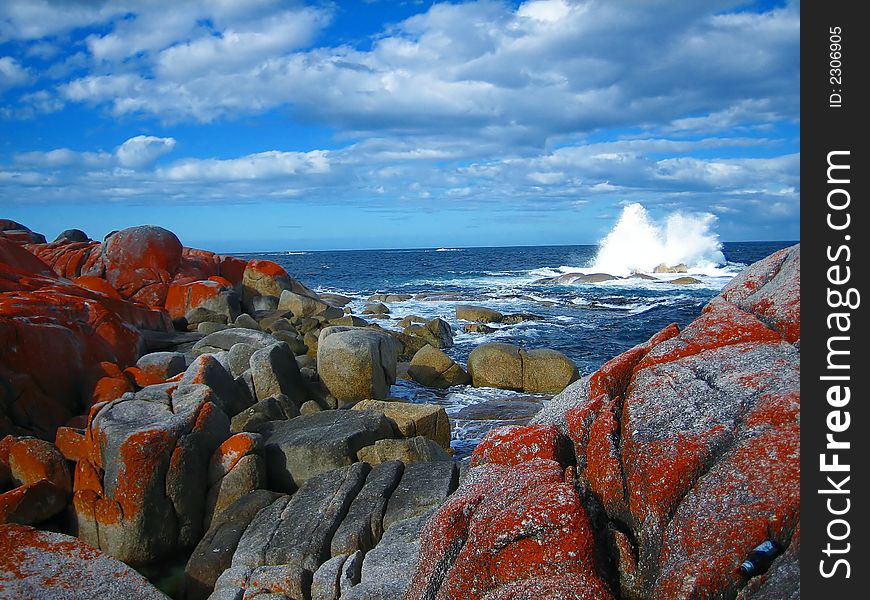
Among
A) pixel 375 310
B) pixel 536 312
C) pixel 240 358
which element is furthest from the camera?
pixel 536 312

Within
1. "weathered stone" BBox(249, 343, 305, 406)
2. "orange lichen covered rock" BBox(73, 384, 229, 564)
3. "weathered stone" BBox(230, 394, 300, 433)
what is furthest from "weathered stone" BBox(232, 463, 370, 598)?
"weathered stone" BBox(249, 343, 305, 406)

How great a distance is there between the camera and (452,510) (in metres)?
4.51

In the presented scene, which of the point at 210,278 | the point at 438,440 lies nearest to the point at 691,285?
the point at 210,278

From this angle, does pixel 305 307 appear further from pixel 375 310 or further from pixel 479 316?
pixel 479 316

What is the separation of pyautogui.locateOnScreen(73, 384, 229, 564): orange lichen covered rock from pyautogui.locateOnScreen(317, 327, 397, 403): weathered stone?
5.19m

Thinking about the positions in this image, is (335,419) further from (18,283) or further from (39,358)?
(18,283)

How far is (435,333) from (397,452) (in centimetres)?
1389

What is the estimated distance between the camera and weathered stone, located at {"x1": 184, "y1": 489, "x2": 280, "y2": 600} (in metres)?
7.19

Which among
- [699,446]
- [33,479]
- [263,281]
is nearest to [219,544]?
[33,479]

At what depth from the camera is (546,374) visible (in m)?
16.7

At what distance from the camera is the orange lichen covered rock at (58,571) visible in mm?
5617
